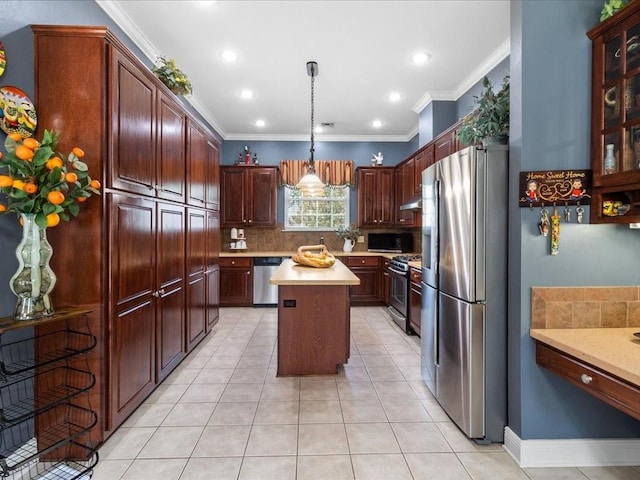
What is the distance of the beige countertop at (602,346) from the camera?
51.6 inches

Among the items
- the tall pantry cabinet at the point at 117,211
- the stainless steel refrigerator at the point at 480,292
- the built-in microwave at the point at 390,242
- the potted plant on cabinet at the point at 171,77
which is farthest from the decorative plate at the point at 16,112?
the built-in microwave at the point at 390,242

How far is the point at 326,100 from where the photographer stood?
14.9ft

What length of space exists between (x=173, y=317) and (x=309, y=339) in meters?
1.23

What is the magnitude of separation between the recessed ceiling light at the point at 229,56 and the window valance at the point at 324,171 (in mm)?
2576

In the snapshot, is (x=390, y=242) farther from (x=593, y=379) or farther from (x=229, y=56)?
(x=593, y=379)

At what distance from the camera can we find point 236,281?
554cm

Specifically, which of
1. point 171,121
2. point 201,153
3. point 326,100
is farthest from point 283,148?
point 171,121

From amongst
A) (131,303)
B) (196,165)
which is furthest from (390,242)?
(131,303)

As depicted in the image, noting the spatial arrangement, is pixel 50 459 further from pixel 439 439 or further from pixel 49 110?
pixel 439 439

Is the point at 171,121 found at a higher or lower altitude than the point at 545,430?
higher

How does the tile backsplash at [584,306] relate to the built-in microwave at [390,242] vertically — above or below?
below

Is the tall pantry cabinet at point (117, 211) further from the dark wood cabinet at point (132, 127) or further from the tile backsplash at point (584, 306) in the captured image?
the tile backsplash at point (584, 306)

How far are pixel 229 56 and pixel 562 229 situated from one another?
336 cm

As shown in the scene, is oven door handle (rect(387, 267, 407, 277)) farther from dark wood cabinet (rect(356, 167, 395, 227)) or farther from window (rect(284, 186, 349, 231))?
window (rect(284, 186, 349, 231))
